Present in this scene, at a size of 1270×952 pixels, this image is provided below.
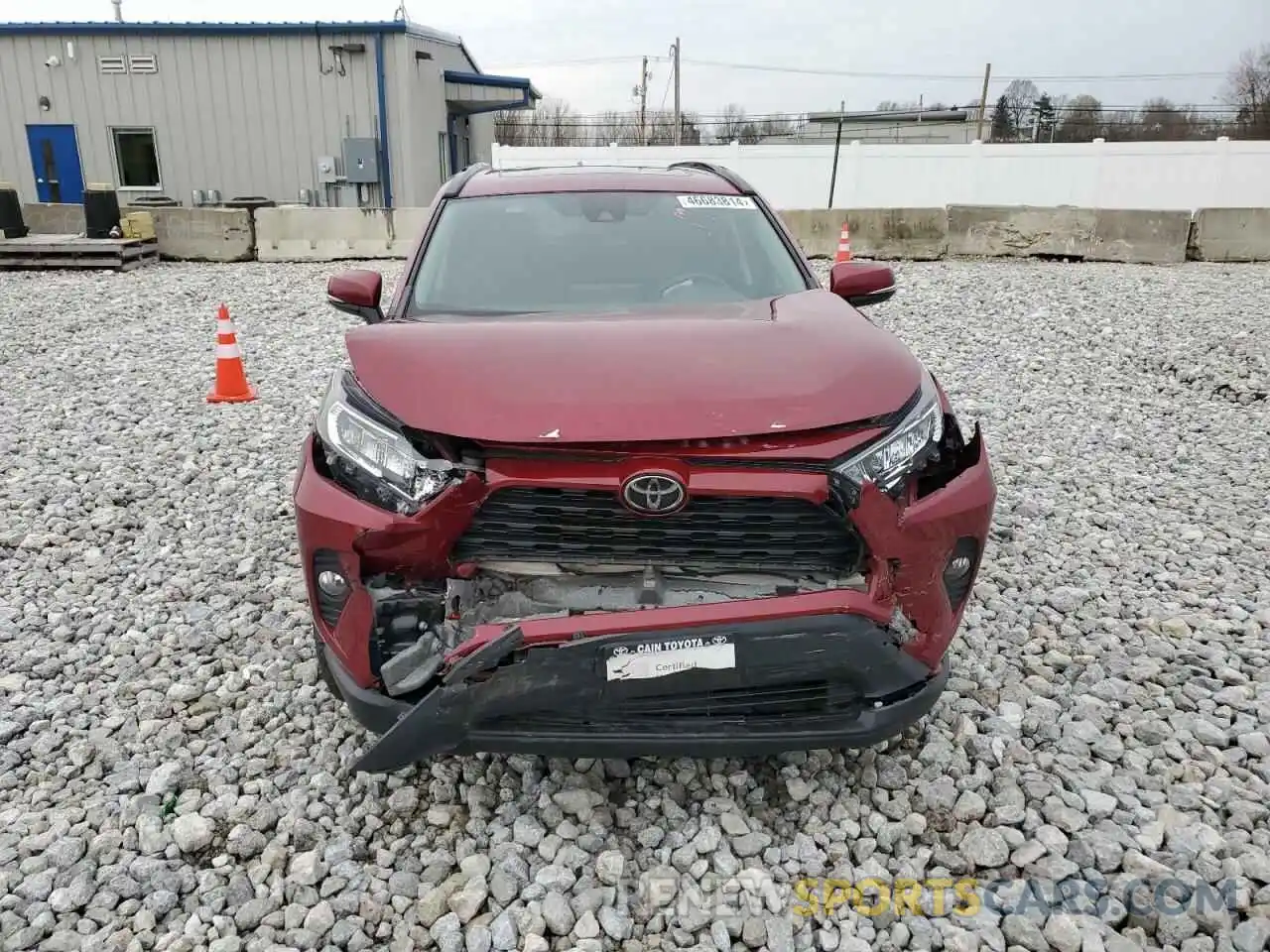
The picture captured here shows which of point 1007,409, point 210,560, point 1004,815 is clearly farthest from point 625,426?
point 1007,409

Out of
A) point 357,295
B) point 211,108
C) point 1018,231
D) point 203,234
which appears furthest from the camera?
point 211,108

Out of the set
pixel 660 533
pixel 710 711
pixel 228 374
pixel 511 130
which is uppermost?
pixel 511 130

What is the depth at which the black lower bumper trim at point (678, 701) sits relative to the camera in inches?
83.0

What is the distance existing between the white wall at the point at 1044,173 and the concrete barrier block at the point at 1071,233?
33.9ft

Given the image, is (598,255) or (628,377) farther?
(598,255)

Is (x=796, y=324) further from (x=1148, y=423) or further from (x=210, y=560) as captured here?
(x=1148, y=423)

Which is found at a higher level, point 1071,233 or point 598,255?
point 598,255

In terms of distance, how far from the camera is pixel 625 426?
2.15 m

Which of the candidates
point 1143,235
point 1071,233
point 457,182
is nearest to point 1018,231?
point 1071,233

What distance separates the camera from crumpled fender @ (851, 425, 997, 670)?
2.21 metres

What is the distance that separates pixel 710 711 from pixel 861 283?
2062 millimetres

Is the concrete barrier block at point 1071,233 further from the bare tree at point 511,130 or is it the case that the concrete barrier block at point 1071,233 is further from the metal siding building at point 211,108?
the bare tree at point 511,130

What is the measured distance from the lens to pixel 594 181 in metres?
3.96

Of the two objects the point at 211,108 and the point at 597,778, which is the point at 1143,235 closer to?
the point at 597,778
